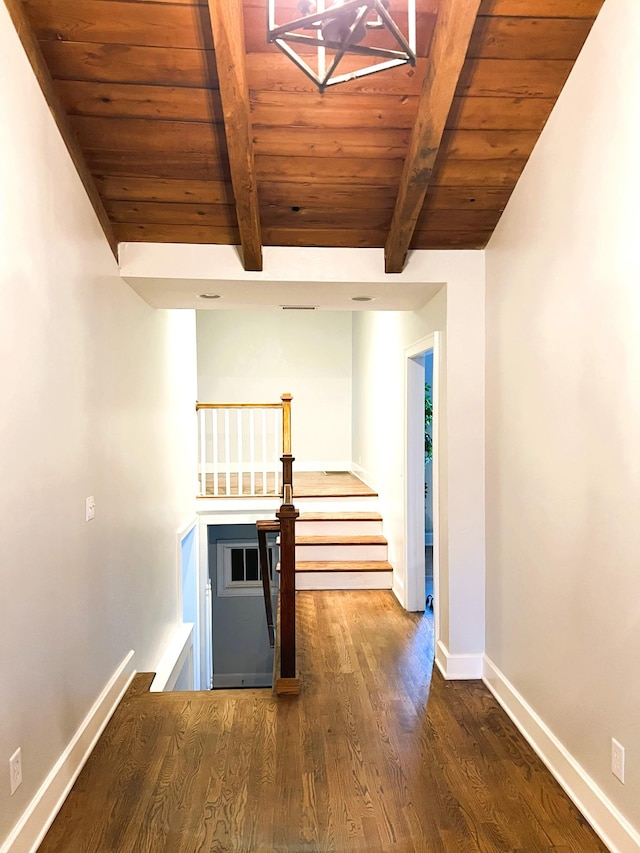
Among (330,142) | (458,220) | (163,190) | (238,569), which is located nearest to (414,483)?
(458,220)

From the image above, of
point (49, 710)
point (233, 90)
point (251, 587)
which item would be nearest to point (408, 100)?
point (233, 90)

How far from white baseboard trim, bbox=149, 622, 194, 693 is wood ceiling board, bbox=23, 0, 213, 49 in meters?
3.65

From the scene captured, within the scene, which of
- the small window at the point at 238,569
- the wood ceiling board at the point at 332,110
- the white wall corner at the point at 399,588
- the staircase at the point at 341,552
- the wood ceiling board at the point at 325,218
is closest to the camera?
the wood ceiling board at the point at 332,110

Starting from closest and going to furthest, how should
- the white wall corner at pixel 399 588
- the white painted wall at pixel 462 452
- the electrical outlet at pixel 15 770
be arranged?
the electrical outlet at pixel 15 770, the white painted wall at pixel 462 452, the white wall corner at pixel 399 588

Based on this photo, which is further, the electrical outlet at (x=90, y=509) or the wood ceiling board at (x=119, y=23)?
the electrical outlet at (x=90, y=509)

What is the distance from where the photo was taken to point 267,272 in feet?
10.2

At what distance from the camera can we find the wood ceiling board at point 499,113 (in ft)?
7.73

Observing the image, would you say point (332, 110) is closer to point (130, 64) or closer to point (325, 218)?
point (325, 218)

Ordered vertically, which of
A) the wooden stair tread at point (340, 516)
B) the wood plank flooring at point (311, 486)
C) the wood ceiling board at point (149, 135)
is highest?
the wood ceiling board at point (149, 135)

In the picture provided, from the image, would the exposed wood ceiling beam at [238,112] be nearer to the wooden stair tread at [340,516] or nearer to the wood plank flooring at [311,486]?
the wooden stair tread at [340,516]

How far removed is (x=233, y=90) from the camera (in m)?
2.04

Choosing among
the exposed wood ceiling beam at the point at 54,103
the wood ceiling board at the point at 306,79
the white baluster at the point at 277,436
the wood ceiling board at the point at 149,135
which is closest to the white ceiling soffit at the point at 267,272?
the exposed wood ceiling beam at the point at 54,103

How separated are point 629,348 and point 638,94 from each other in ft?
2.80

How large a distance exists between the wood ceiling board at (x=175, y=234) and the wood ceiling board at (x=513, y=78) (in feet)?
4.51
